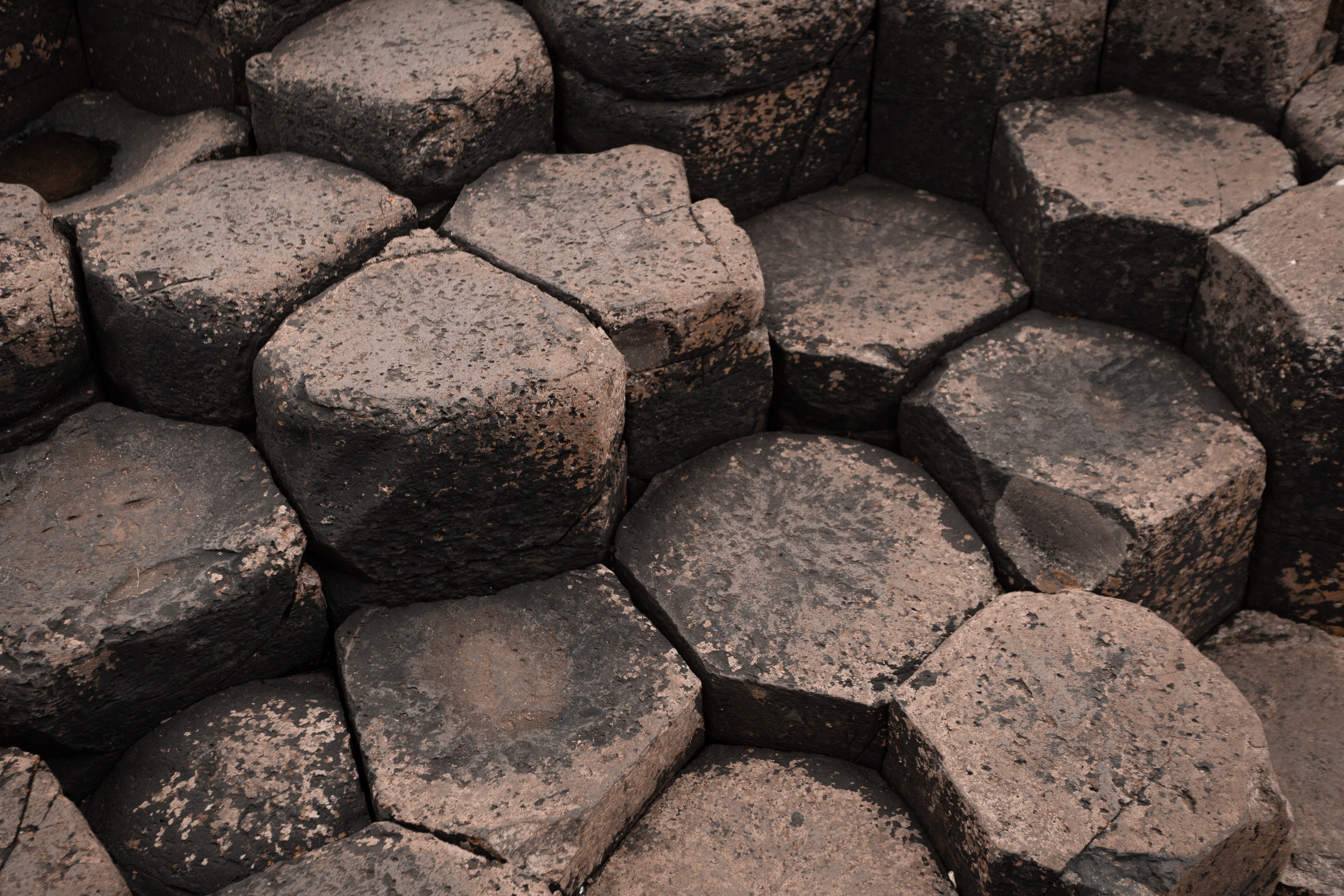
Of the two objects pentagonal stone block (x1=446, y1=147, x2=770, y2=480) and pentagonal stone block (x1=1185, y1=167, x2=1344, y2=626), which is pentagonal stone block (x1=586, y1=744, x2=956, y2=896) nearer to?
pentagonal stone block (x1=446, y1=147, x2=770, y2=480)

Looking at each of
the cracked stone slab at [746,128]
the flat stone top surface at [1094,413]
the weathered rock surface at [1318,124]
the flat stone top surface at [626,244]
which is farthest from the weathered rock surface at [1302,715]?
the cracked stone slab at [746,128]

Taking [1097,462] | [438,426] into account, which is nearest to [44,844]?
[438,426]

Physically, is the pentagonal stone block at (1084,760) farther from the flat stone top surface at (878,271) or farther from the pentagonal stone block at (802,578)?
the flat stone top surface at (878,271)

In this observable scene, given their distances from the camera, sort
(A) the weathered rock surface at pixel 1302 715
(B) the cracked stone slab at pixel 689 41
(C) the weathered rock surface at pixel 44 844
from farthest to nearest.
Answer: (B) the cracked stone slab at pixel 689 41, (A) the weathered rock surface at pixel 1302 715, (C) the weathered rock surface at pixel 44 844

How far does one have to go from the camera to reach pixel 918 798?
203 cm

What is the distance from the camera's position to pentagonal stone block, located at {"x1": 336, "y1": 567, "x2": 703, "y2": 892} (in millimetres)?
1873

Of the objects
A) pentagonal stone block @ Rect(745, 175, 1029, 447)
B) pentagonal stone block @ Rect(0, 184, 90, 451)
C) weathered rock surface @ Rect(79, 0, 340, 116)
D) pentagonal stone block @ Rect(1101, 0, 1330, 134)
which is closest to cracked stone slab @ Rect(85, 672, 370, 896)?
pentagonal stone block @ Rect(0, 184, 90, 451)

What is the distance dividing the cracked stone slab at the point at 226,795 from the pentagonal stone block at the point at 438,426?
26 centimetres

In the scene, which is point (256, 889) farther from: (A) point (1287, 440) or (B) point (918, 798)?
(A) point (1287, 440)

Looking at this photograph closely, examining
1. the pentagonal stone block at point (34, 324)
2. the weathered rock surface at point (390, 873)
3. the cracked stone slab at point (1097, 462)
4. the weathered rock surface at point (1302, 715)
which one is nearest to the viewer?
the weathered rock surface at point (390, 873)

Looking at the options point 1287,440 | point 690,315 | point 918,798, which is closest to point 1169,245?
point 1287,440

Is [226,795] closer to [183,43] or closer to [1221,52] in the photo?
[183,43]

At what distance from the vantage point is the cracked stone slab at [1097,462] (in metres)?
2.20

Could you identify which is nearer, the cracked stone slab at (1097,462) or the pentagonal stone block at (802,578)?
the pentagonal stone block at (802,578)
